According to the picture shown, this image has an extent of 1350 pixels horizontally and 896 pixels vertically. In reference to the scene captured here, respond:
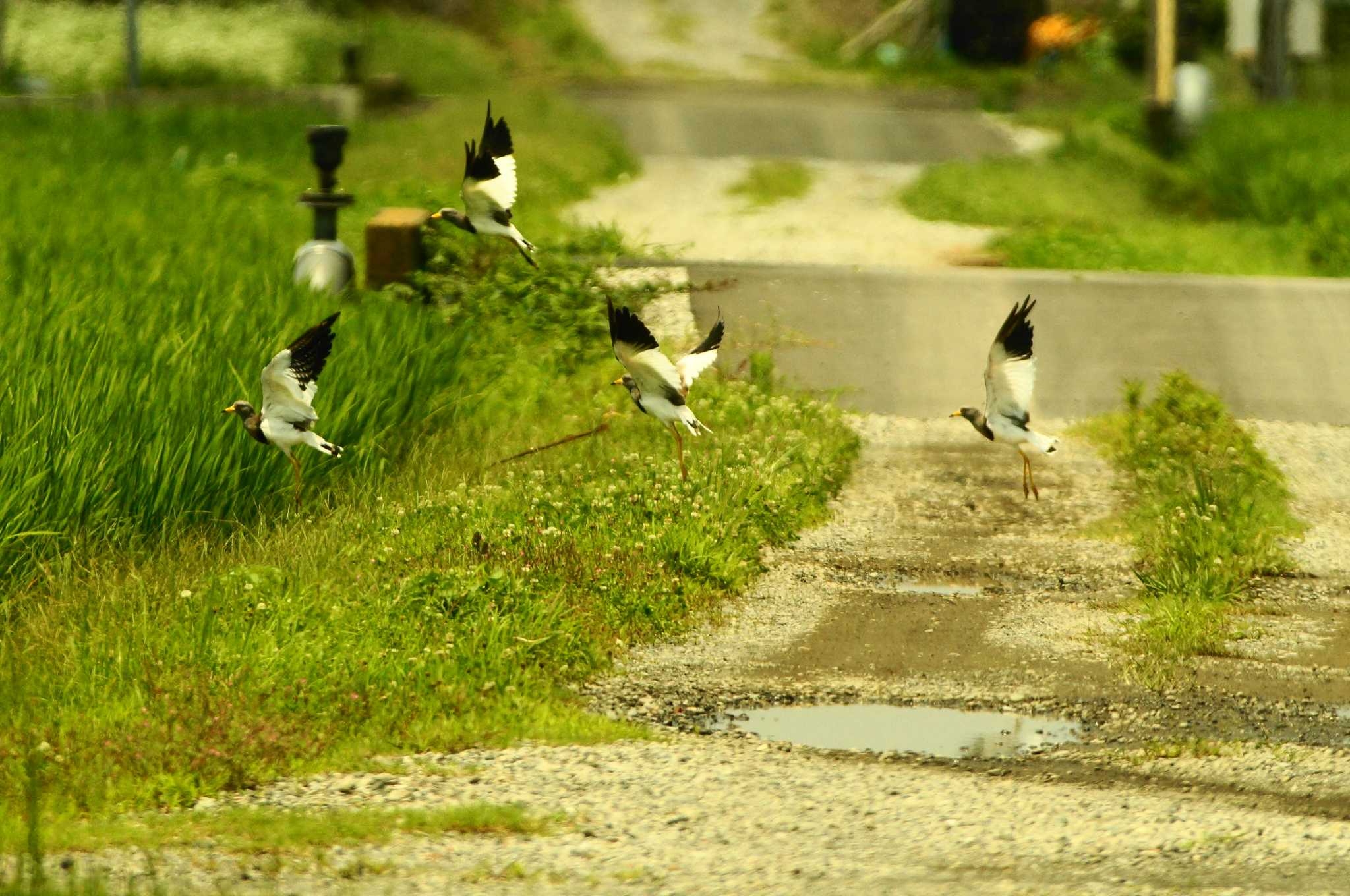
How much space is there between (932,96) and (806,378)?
14603 mm

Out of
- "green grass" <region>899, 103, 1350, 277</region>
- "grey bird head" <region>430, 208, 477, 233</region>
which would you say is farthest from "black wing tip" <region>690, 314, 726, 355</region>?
"green grass" <region>899, 103, 1350, 277</region>

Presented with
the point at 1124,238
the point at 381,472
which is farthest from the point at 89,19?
the point at 381,472

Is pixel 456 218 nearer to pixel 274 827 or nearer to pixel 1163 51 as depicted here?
pixel 274 827

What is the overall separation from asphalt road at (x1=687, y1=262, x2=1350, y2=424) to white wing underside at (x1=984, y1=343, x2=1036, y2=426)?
111 inches

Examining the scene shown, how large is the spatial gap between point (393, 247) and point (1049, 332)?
4.22 meters

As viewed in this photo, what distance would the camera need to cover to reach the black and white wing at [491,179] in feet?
30.3

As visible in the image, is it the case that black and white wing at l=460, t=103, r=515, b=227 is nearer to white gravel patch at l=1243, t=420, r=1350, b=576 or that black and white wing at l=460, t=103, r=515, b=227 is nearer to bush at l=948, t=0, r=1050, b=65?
white gravel patch at l=1243, t=420, r=1350, b=576

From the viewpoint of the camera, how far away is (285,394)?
7.77 metres

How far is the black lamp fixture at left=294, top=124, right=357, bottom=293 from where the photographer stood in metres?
12.2

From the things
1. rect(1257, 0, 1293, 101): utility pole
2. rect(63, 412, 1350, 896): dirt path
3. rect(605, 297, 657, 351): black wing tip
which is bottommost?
rect(63, 412, 1350, 896): dirt path

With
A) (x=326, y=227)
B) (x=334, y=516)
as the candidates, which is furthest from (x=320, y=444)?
(x=326, y=227)

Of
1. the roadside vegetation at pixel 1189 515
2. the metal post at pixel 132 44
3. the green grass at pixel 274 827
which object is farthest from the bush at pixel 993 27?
the green grass at pixel 274 827

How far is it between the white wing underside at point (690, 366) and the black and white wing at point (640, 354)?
0.34 ft

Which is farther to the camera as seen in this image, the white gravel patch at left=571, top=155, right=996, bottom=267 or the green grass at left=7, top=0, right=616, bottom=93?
the green grass at left=7, top=0, right=616, bottom=93
